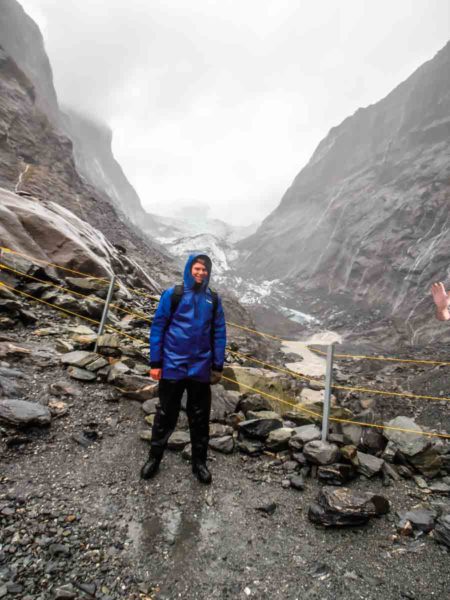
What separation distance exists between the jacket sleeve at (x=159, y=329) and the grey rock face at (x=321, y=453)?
2.30m

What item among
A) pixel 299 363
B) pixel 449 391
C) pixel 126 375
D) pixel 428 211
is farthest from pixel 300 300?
pixel 126 375

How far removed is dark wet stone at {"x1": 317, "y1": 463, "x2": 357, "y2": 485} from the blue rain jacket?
1878mm

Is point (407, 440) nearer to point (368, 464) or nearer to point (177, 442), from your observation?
point (368, 464)

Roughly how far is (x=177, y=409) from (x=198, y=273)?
1580 mm

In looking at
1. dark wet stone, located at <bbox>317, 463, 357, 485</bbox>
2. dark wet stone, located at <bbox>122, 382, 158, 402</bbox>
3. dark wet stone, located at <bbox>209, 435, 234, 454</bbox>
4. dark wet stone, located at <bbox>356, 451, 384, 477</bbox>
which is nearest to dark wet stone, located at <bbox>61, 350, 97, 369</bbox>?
dark wet stone, located at <bbox>122, 382, 158, 402</bbox>

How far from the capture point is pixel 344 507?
3.50m

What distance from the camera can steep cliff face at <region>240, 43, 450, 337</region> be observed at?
127 ft

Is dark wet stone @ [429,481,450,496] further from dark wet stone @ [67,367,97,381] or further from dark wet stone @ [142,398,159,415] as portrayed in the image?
dark wet stone @ [67,367,97,381]

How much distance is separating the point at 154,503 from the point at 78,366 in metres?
2.79

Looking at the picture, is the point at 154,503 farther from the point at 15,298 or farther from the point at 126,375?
the point at 15,298

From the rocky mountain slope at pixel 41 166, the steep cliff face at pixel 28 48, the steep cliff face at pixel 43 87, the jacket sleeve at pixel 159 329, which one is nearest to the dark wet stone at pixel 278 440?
the jacket sleeve at pixel 159 329

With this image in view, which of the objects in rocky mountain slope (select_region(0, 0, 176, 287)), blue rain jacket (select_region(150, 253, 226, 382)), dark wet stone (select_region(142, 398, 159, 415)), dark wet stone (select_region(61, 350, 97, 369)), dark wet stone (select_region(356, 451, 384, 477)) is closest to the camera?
blue rain jacket (select_region(150, 253, 226, 382))

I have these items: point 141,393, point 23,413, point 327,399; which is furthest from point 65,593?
point 327,399

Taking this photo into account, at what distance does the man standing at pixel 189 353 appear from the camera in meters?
3.62
